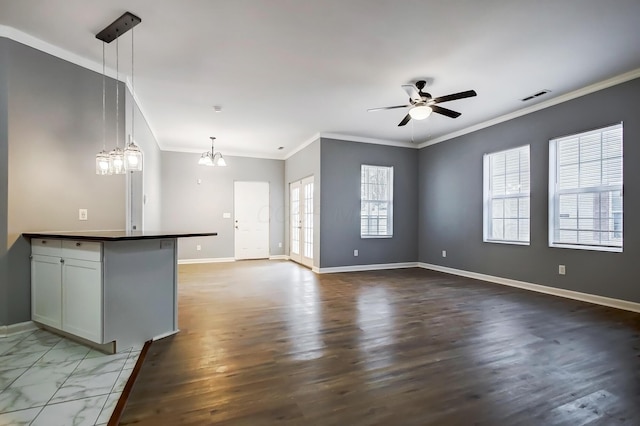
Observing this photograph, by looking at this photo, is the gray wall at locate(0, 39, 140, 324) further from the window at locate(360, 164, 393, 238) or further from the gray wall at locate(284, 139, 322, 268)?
the window at locate(360, 164, 393, 238)

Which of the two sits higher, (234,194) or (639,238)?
(234,194)

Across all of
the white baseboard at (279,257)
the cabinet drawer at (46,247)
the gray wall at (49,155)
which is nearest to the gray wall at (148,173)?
the gray wall at (49,155)

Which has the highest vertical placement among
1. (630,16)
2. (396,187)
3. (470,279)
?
(630,16)

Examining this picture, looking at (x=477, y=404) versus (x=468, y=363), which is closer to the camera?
(x=477, y=404)

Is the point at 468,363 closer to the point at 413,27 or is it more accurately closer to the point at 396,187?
the point at 413,27

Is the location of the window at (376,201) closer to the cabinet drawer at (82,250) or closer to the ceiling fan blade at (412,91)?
the ceiling fan blade at (412,91)

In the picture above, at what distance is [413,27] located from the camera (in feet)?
8.98

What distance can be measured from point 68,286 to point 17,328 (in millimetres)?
821

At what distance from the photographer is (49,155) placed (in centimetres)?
305

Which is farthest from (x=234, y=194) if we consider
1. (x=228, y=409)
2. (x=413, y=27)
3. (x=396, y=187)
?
(x=228, y=409)

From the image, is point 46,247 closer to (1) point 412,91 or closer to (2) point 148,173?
(2) point 148,173

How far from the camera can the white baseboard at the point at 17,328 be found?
2.75 m

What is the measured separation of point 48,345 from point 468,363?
3.40 meters

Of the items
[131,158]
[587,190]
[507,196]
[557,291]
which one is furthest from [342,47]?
[557,291]
